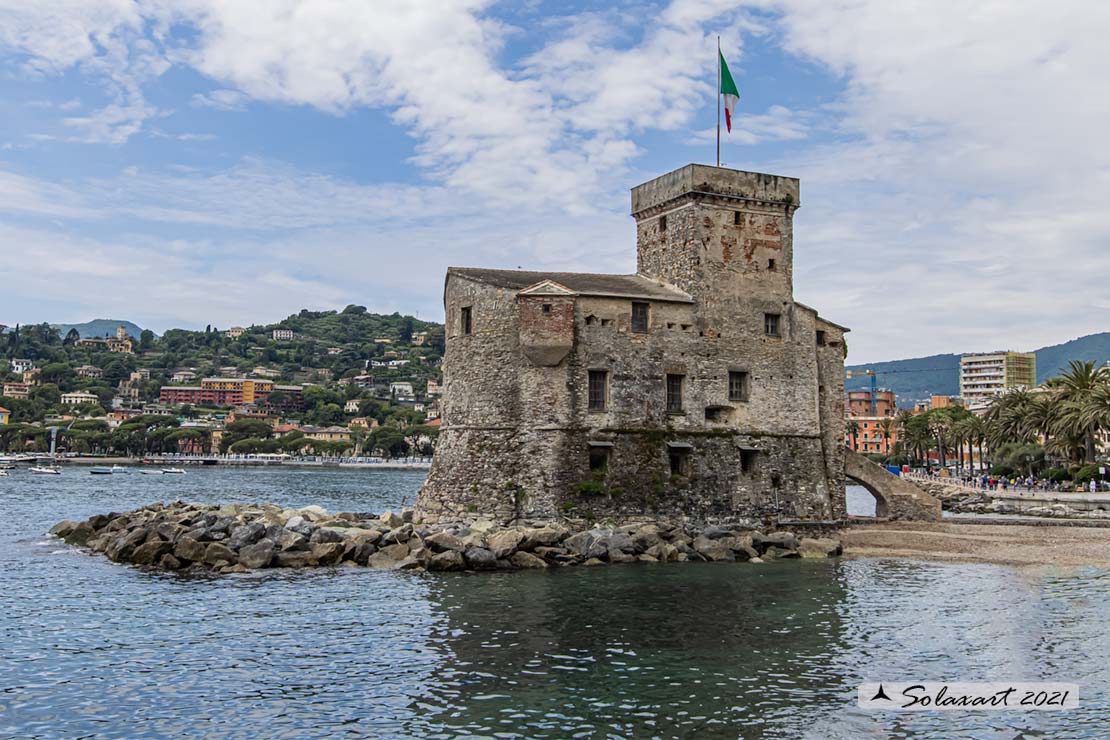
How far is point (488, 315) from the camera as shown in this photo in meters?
33.6

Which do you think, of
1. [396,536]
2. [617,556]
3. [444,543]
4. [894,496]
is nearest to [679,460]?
[617,556]

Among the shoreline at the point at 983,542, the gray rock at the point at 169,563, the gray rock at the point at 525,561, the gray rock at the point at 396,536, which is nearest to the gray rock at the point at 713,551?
the shoreline at the point at 983,542

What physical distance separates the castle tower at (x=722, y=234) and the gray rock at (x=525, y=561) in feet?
35.4

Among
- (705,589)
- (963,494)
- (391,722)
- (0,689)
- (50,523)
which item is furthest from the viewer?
(963,494)

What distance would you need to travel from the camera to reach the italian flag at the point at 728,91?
36.0 meters

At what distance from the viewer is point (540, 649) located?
18.7 metres

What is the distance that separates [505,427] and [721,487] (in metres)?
7.46

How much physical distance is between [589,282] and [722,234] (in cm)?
480

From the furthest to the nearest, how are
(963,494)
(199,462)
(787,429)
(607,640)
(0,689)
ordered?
(199,462) → (963,494) → (787,429) → (607,640) → (0,689)

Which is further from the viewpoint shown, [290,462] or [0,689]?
[290,462]

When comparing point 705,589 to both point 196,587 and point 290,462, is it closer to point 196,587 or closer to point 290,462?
point 196,587

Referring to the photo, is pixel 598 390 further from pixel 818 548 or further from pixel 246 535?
pixel 246 535

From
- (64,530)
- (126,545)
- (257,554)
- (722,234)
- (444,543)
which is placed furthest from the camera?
(64,530)

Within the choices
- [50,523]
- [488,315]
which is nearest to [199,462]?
[50,523]
